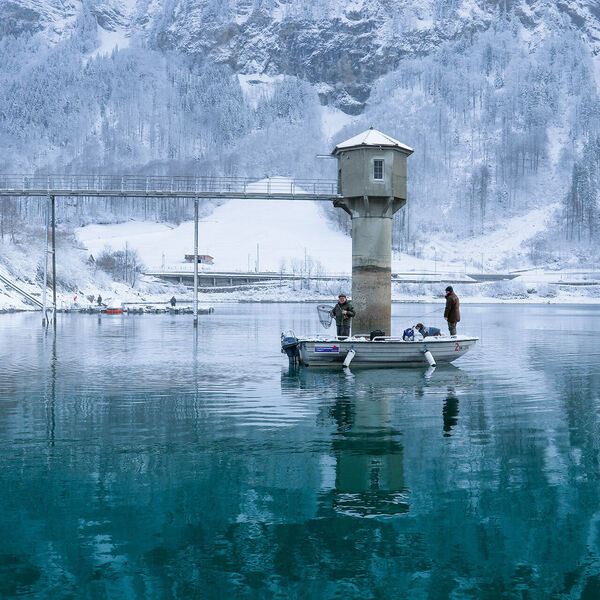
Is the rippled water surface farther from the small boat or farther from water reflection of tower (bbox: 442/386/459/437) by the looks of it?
the small boat

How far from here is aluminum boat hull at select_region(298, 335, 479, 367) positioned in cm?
3038

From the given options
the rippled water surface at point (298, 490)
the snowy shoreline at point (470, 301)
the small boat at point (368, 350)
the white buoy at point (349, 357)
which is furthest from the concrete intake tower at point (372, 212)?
the snowy shoreline at point (470, 301)

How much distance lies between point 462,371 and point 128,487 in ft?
65.4

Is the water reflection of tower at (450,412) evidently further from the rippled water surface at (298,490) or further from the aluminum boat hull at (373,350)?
the aluminum boat hull at (373,350)

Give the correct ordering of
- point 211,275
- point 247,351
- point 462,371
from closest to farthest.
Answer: point 462,371, point 247,351, point 211,275

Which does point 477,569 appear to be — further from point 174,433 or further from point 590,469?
point 174,433

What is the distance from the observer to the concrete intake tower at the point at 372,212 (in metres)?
38.8

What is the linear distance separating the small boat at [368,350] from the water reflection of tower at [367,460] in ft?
27.3

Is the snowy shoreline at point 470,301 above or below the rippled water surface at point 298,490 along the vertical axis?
above

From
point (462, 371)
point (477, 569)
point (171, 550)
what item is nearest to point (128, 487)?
point (171, 550)

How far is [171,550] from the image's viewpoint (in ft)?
32.8

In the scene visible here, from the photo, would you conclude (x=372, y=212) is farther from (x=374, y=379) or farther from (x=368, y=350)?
(x=374, y=379)

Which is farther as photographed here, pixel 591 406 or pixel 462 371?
pixel 462 371

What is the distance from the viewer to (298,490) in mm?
12633
